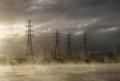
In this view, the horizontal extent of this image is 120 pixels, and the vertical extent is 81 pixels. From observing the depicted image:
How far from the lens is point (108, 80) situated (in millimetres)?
102375

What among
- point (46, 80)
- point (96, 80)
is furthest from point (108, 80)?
point (46, 80)

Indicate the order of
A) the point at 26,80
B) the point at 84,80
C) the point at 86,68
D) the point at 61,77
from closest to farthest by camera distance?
the point at 26,80
the point at 84,80
the point at 61,77
the point at 86,68

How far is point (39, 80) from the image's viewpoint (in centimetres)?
10081

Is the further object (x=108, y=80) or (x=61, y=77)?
(x=61, y=77)

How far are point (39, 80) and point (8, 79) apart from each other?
8138 millimetres

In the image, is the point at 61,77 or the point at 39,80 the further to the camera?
the point at 61,77

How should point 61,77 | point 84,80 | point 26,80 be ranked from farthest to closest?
point 61,77 < point 84,80 < point 26,80

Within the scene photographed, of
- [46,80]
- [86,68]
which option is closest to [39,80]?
[46,80]

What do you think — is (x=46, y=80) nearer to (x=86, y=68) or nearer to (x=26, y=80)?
(x=26, y=80)

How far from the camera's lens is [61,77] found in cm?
11012

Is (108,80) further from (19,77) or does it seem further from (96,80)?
(19,77)

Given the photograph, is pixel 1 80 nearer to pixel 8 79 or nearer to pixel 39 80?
pixel 8 79

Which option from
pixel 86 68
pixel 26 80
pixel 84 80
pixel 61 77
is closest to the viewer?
pixel 26 80

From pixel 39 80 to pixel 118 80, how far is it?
20325 millimetres
